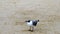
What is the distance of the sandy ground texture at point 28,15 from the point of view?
3.46 metres

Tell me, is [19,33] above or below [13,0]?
below

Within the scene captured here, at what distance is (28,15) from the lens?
411 centimetres

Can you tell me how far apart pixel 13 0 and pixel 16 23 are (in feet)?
5.14

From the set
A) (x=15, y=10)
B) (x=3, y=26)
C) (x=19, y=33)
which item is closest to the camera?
(x=19, y=33)

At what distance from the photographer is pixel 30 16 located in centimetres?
404

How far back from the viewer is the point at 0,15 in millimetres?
4031

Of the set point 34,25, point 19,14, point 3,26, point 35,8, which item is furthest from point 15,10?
point 34,25

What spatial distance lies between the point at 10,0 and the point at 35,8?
94cm

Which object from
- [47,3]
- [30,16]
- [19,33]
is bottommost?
[19,33]

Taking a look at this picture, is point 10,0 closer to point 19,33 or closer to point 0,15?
point 0,15

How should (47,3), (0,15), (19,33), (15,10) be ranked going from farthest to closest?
1. (47,3)
2. (15,10)
3. (0,15)
4. (19,33)

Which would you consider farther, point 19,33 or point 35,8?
point 35,8

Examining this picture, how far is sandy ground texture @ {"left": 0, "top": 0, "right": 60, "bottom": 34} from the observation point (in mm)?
3463

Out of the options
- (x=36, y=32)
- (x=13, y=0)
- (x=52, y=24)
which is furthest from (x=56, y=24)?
(x=13, y=0)
